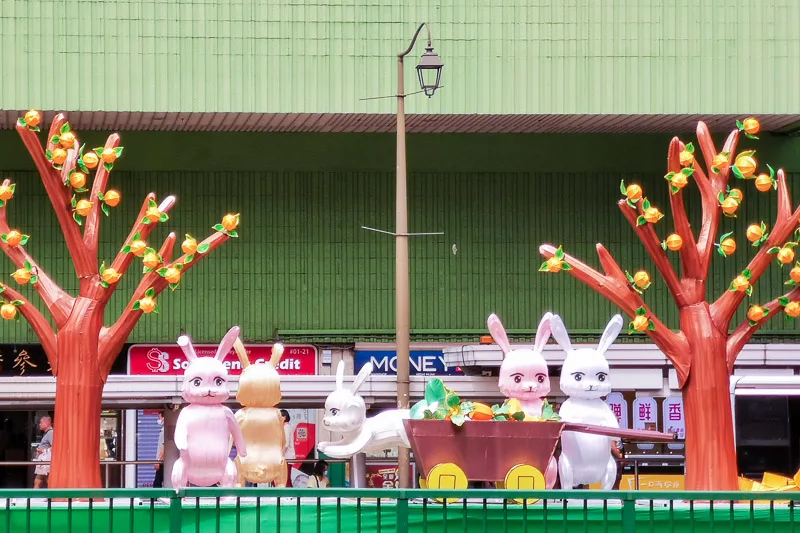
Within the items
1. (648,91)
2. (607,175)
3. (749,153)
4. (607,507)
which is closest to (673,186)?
(749,153)

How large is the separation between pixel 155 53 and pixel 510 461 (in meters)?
11.8

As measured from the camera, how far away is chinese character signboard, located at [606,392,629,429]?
67.5ft

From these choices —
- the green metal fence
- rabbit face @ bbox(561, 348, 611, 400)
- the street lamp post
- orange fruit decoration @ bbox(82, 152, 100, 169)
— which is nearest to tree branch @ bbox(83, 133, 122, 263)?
orange fruit decoration @ bbox(82, 152, 100, 169)

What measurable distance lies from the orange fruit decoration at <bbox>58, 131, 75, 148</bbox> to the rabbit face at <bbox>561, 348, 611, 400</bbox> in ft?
18.9

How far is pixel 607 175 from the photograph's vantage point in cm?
2436

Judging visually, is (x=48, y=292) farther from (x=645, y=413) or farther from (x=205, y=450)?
(x=645, y=413)

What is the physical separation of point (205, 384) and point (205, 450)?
71cm

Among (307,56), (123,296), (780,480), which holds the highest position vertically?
(307,56)

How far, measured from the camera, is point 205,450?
1367cm

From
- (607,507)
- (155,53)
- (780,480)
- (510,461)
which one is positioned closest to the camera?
(607,507)

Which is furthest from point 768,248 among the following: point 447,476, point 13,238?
point 13,238

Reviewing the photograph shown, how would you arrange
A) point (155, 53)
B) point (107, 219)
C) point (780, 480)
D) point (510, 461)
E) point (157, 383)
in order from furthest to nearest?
point (107, 219)
point (155, 53)
point (157, 383)
point (780, 480)
point (510, 461)

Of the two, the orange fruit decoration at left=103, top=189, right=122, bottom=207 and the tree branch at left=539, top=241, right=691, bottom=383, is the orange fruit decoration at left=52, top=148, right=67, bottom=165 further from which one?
the tree branch at left=539, top=241, right=691, bottom=383

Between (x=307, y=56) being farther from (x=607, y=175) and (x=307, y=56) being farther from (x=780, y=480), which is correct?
(x=780, y=480)
